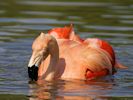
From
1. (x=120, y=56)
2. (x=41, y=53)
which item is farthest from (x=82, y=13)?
(x=41, y=53)

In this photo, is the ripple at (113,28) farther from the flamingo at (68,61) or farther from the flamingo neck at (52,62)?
the flamingo neck at (52,62)

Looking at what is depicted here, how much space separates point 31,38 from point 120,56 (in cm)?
229

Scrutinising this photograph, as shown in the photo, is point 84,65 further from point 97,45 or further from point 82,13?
point 82,13

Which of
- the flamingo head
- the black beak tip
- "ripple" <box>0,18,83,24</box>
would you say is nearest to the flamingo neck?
the flamingo head

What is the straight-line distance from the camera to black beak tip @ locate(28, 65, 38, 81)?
10.4 meters

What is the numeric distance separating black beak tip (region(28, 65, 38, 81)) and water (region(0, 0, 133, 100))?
125 millimetres

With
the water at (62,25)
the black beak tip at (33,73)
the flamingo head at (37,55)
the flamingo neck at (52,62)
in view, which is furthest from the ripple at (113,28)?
the black beak tip at (33,73)

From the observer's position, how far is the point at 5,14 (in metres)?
17.0

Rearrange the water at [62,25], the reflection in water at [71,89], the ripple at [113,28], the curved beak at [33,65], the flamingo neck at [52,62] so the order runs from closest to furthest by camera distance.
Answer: the reflection in water at [71,89]
the water at [62,25]
the curved beak at [33,65]
the flamingo neck at [52,62]
the ripple at [113,28]

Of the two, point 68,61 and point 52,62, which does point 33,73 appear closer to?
point 52,62

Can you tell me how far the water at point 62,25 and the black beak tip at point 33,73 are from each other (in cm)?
13

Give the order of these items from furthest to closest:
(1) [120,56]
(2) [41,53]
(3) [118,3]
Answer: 1. (3) [118,3]
2. (1) [120,56]
3. (2) [41,53]

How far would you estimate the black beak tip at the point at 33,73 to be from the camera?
10.4 metres

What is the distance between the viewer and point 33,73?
10.5 metres
